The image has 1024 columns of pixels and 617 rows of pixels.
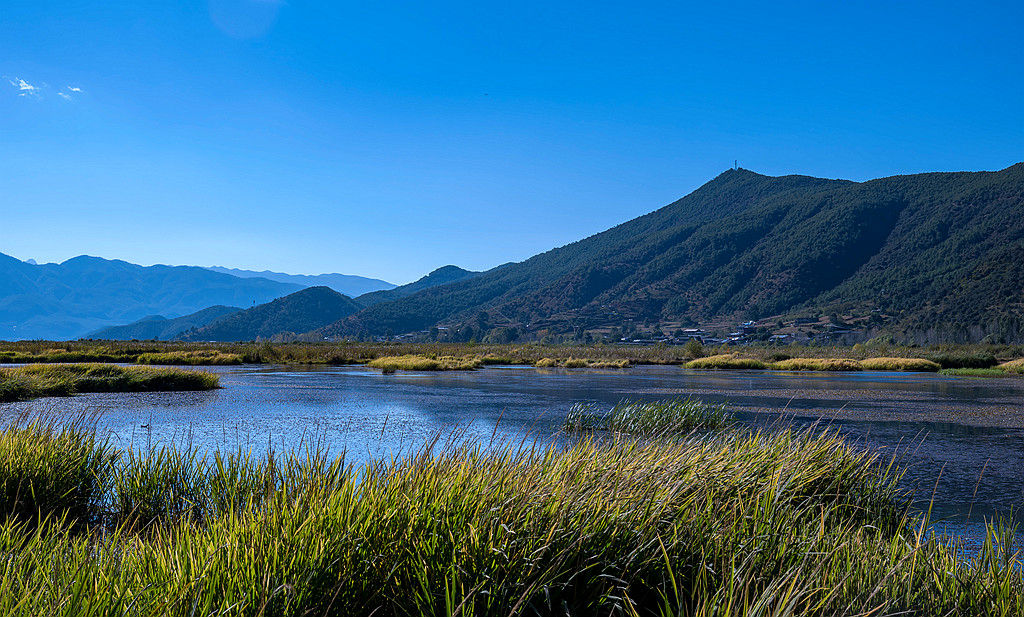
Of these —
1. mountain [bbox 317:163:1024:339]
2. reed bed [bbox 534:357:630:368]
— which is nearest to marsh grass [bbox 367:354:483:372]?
reed bed [bbox 534:357:630:368]

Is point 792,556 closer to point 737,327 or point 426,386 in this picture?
point 426,386

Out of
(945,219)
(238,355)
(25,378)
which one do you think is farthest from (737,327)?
(25,378)

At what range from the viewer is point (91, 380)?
27031 mm

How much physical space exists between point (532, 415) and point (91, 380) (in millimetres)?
17273

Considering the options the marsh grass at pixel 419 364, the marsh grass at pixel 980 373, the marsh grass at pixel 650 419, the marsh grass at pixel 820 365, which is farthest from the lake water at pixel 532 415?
the marsh grass at pixel 820 365

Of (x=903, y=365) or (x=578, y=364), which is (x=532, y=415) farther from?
(x=903, y=365)

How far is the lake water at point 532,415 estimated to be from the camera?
39.2ft

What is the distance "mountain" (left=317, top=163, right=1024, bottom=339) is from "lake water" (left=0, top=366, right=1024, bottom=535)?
251ft

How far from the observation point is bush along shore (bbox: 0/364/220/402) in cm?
2362

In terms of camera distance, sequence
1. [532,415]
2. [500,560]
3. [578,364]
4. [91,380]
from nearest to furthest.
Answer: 1. [500,560]
2. [532,415]
3. [91,380]
4. [578,364]

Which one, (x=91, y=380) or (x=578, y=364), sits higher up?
(x=91, y=380)

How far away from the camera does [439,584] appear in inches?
165

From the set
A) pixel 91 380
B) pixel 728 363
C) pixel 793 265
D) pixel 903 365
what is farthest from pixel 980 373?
pixel 793 265

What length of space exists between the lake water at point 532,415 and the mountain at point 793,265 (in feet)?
251
